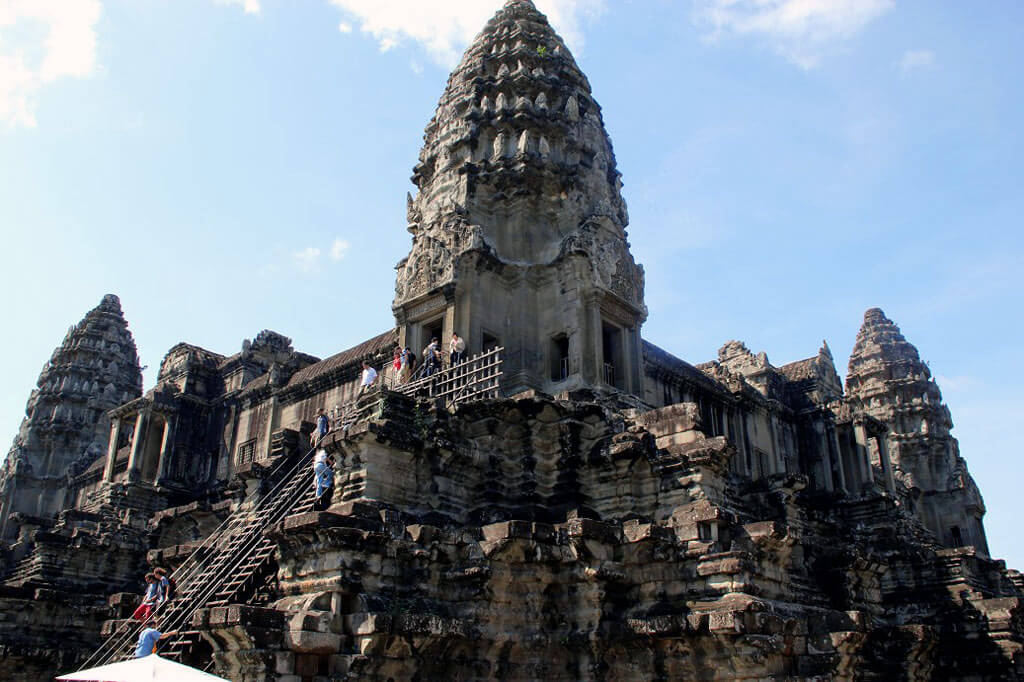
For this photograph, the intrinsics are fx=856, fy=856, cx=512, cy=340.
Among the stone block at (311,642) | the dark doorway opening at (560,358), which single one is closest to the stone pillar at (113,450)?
the dark doorway opening at (560,358)

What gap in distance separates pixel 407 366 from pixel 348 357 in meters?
7.31

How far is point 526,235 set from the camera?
2077 centimetres

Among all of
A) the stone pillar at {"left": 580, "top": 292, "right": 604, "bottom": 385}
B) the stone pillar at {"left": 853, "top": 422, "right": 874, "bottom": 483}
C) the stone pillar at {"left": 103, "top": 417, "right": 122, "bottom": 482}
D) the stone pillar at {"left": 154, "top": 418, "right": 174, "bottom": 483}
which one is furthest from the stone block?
the stone pillar at {"left": 853, "top": 422, "right": 874, "bottom": 483}

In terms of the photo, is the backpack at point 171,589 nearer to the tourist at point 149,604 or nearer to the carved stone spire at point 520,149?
the tourist at point 149,604

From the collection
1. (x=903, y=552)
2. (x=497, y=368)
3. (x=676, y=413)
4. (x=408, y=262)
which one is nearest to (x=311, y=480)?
(x=497, y=368)

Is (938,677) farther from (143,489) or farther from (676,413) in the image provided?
(143,489)

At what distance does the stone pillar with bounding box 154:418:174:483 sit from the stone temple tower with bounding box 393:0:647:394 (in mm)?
14114

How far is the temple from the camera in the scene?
13.3 m

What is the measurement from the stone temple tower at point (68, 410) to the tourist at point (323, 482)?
35699 millimetres

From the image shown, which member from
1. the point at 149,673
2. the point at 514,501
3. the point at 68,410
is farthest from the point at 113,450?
the point at 149,673

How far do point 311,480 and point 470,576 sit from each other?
5028 millimetres

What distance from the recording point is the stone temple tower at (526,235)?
63.6 feet

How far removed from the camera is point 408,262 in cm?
2075

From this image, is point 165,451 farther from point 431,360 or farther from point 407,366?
point 431,360
